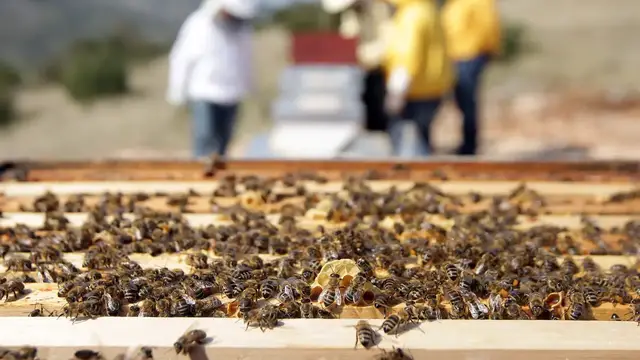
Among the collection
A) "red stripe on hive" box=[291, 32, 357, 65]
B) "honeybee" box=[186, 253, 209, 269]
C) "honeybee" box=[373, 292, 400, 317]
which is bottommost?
"honeybee" box=[373, 292, 400, 317]

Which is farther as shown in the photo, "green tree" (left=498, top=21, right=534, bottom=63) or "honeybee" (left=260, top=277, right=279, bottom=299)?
"green tree" (left=498, top=21, right=534, bottom=63)

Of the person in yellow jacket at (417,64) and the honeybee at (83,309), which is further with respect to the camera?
the person in yellow jacket at (417,64)

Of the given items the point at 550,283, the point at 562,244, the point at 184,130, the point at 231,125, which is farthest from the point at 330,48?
the point at 184,130

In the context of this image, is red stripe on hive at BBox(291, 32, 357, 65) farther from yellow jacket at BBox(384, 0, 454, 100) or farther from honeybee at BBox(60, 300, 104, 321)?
honeybee at BBox(60, 300, 104, 321)

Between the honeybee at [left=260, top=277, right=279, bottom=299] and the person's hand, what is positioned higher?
the person's hand

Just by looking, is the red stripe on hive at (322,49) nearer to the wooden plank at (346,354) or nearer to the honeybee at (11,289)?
the honeybee at (11,289)

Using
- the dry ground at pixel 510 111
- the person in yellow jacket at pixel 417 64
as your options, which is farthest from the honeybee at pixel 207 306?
the dry ground at pixel 510 111

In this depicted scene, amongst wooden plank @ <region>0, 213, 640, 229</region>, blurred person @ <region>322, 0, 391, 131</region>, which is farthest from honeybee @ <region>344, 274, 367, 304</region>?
blurred person @ <region>322, 0, 391, 131</region>
